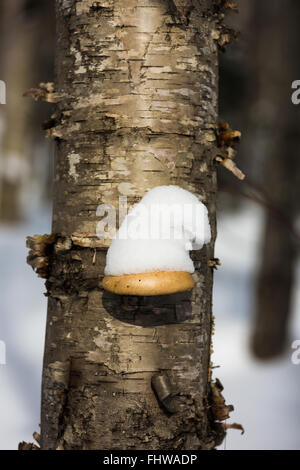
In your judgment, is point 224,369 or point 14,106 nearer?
point 224,369

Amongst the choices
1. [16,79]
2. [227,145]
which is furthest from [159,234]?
[16,79]

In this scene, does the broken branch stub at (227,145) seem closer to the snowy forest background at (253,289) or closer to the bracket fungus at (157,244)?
the bracket fungus at (157,244)

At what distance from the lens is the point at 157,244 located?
4.03 feet

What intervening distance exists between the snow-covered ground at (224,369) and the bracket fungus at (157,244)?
1.30 m

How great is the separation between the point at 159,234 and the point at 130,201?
5.3 inches

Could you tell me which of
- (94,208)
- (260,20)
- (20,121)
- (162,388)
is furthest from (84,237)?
(20,121)

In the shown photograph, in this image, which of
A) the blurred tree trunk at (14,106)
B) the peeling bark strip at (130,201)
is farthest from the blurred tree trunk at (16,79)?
the peeling bark strip at (130,201)

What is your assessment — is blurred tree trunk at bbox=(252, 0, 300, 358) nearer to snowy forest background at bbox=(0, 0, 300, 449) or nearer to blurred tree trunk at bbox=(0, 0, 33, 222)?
snowy forest background at bbox=(0, 0, 300, 449)

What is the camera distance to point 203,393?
1420 millimetres

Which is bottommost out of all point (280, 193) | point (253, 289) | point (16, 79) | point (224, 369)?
point (224, 369)

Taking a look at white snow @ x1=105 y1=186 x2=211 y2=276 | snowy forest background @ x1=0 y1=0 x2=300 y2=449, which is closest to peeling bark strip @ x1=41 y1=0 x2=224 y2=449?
white snow @ x1=105 y1=186 x2=211 y2=276

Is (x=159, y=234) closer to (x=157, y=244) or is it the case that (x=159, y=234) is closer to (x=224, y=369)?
(x=157, y=244)

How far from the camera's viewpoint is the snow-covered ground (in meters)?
4.10
